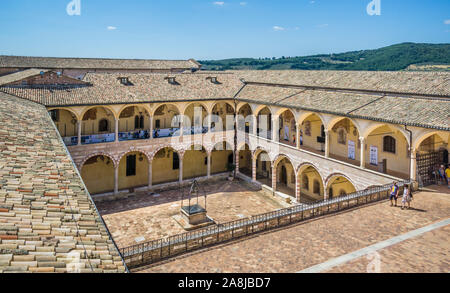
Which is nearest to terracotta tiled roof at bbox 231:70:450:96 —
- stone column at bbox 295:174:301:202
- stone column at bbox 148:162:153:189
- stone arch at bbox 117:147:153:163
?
stone column at bbox 295:174:301:202

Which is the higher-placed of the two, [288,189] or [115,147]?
[115,147]

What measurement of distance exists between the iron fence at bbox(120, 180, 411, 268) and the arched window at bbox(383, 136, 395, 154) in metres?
7.03

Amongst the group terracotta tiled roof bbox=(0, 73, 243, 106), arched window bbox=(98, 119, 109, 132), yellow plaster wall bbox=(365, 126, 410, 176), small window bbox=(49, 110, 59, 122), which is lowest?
yellow plaster wall bbox=(365, 126, 410, 176)

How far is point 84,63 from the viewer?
40.0 m

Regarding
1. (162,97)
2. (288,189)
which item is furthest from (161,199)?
(288,189)

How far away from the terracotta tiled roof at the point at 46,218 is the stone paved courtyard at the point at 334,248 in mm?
3587

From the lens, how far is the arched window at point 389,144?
836 inches

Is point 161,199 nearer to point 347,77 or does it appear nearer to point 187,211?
point 187,211

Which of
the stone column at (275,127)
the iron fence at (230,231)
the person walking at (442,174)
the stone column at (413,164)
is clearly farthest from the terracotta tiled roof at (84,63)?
the person walking at (442,174)

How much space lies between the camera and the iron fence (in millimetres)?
10195

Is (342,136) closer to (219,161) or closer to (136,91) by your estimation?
(219,161)

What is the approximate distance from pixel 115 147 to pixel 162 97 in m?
5.23

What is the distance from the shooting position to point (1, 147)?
367 inches

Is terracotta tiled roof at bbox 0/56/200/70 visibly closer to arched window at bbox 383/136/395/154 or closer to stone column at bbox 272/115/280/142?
stone column at bbox 272/115/280/142
